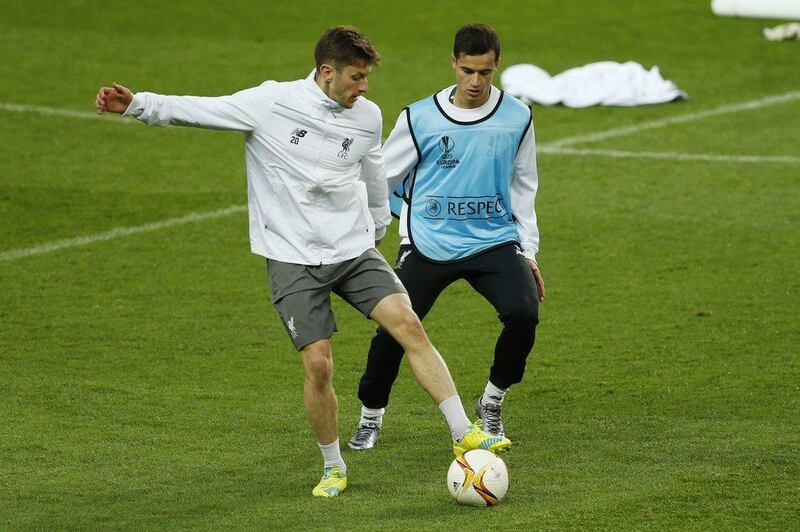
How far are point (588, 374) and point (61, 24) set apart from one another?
1351cm

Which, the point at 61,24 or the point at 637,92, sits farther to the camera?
the point at 61,24

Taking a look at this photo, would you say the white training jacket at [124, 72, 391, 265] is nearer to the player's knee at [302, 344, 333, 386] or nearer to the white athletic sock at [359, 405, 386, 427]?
the player's knee at [302, 344, 333, 386]

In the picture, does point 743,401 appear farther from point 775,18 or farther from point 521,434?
point 775,18

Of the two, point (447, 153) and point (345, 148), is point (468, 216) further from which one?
point (345, 148)

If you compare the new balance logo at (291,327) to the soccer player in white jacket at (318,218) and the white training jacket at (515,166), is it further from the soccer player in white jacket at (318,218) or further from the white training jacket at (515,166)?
the white training jacket at (515,166)

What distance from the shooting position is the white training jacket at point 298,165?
253 inches

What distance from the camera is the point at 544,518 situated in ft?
19.8

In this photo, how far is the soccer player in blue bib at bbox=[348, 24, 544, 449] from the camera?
7.20 meters

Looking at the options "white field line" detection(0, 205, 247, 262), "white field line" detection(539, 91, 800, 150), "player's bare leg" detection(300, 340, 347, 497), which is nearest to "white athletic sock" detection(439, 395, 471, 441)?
"player's bare leg" detection(300, 340, 347, 497)

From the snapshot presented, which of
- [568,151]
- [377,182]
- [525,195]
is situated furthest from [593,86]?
[377,182]

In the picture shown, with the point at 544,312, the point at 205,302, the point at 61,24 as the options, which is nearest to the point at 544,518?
the point at 544,312

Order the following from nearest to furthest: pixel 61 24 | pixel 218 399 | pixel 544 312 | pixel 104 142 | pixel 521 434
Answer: pixel 521 434, pixel 218 399, pixel 544 312, pixel 104 142, pixel 61 24

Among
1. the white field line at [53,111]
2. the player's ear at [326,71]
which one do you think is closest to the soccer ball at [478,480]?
the player's ear at [326,71]

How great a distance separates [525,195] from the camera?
24.1 ft
